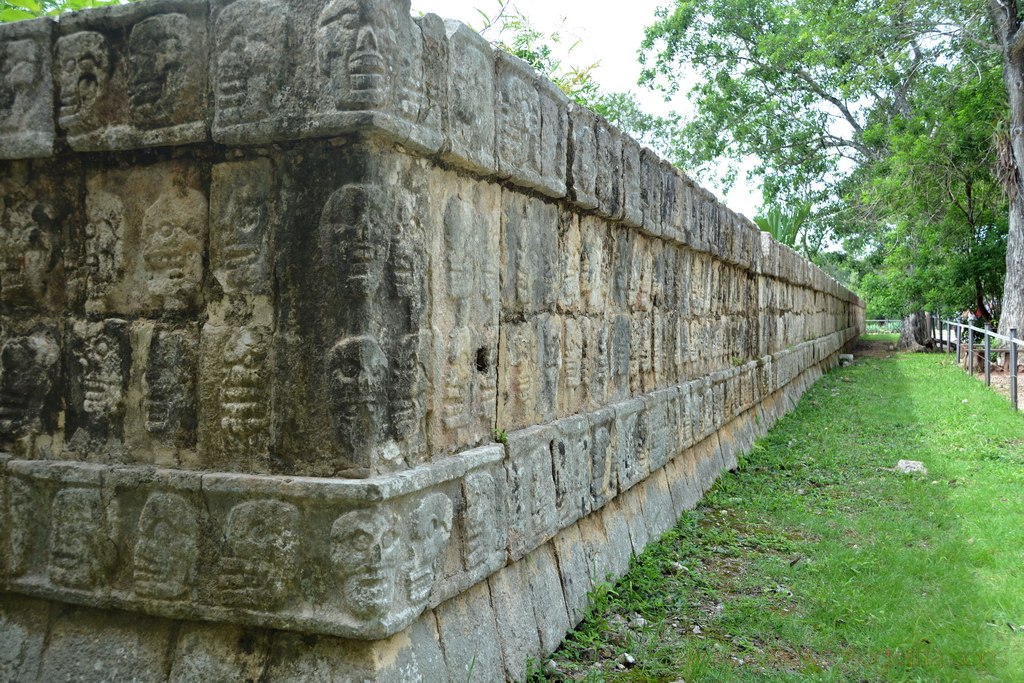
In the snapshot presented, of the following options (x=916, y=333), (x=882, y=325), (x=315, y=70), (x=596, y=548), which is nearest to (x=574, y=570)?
(x=596, y=548)

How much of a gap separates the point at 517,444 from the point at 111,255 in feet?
4.77

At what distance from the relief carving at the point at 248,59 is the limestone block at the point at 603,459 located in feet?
7.16

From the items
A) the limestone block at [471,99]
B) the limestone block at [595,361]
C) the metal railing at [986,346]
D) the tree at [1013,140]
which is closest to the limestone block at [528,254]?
the limestone block at [471,99]

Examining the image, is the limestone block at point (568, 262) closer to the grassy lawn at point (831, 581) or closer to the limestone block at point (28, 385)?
the grassy lawn at point (831, 581)

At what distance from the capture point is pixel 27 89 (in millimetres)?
2688

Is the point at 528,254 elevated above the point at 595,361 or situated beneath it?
elevated above

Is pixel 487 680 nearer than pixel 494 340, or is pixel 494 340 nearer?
pixel 487 680

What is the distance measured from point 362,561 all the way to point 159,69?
1.45 meters

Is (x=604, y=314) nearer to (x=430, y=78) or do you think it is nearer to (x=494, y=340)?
(x=494, y=340)

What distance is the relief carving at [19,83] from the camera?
8.79ft

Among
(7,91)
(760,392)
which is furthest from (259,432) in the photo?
(760,392)

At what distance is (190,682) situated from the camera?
235 centimetres

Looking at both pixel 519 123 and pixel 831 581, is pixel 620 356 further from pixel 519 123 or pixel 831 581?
pixel 519 123

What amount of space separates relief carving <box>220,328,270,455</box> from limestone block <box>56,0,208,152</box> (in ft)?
1.91
